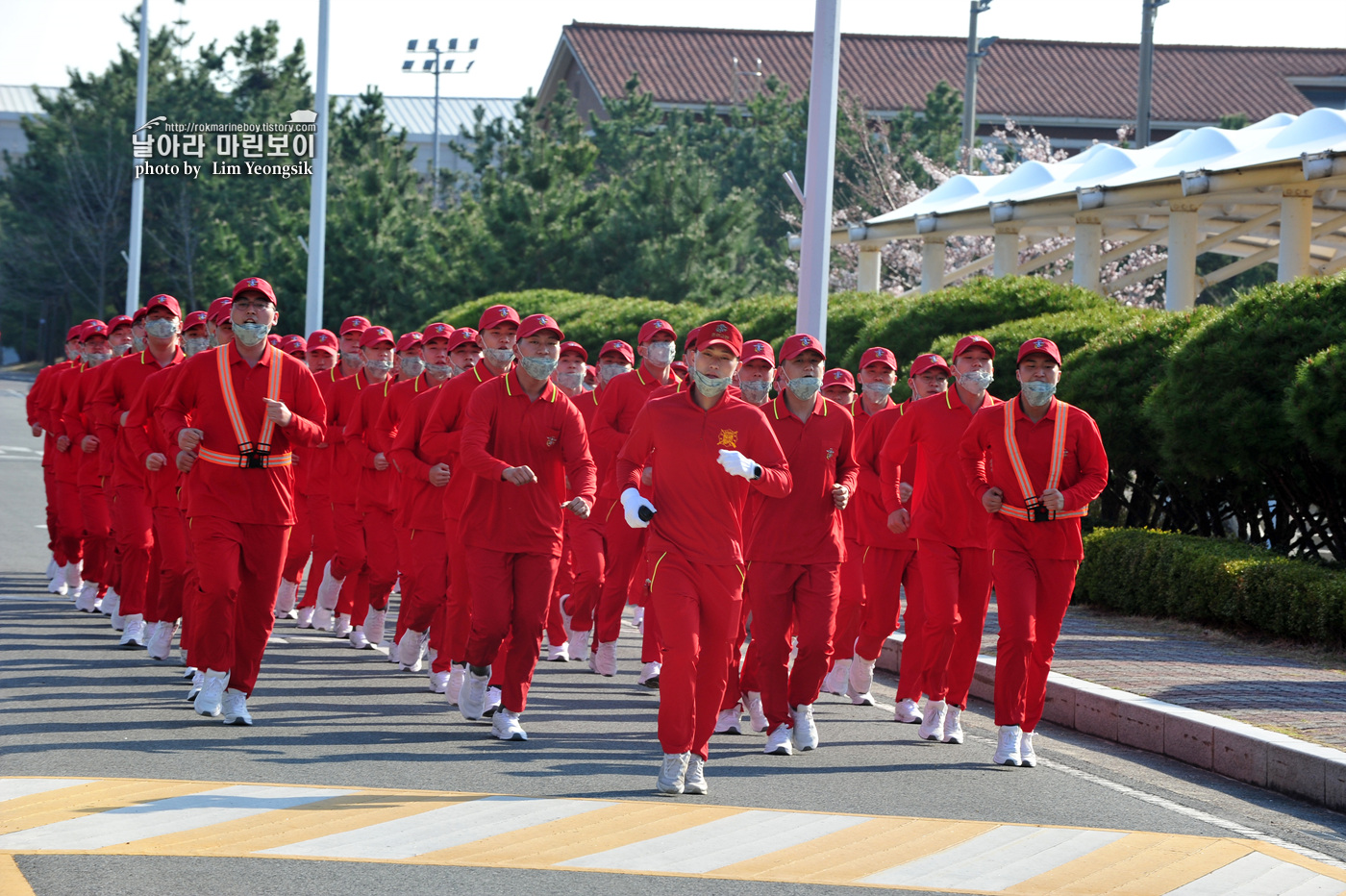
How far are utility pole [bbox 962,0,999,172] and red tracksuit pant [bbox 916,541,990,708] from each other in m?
27.5

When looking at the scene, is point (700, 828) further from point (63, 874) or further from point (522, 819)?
point (63, 874)

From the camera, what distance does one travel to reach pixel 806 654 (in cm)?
866

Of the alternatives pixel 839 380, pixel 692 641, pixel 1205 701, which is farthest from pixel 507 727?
pixel 1205 701

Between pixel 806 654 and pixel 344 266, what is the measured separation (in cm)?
3532

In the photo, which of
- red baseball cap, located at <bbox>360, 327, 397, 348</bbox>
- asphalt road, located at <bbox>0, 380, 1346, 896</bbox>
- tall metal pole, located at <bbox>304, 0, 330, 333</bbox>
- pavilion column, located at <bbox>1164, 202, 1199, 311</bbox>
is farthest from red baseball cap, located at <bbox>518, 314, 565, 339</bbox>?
tall metal pole, located at <bbox>304, 0, 330, 333</bbox>

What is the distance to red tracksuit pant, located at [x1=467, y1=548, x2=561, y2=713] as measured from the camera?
8688 mm

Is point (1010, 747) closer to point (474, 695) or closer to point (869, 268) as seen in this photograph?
point (474, 695)

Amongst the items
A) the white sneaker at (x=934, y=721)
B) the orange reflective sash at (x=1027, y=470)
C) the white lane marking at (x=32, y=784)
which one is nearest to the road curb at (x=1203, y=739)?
the white sneaker at (x=934, y=721)

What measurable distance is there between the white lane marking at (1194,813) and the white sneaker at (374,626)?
480cm

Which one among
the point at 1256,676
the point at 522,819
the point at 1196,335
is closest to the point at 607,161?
the point at 1196,335

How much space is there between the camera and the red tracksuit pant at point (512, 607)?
28.5 ft

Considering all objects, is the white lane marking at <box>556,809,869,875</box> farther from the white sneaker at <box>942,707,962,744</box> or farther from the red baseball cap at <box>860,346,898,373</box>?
the red baseball cap at <box>860,346,898,373</box>

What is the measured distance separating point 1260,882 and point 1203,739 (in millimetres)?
2552

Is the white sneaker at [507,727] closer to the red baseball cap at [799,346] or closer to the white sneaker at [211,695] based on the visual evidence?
the white sneaker at [211,695]
